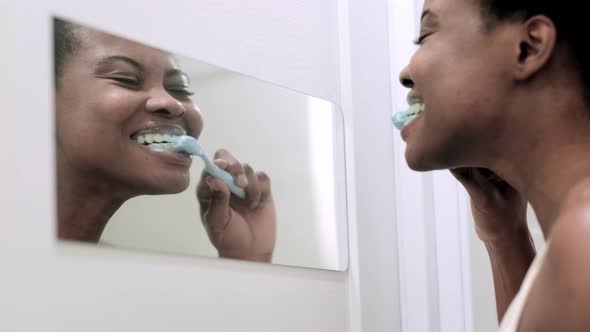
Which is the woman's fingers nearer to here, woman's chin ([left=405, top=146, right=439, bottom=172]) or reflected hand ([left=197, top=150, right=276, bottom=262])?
reflected hand ([left=197, top=150, right=276, bottom=262])

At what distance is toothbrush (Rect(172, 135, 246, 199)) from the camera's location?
0.98 metres

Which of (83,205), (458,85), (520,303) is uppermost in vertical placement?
(458,85)

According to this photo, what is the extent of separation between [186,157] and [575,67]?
482mm

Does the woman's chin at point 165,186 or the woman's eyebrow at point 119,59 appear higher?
the woman's eyebrow at point 119,59

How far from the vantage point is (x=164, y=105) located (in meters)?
0.96

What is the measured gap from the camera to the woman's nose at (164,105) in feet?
3.11

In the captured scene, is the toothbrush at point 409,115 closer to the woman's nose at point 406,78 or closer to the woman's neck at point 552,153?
the woman's nose at point 406,78

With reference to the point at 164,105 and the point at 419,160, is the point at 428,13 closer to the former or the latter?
the point at 419,160

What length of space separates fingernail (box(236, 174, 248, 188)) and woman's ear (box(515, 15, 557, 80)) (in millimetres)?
438

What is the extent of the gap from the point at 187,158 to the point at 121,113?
118 millimetres

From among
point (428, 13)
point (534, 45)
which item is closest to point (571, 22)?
point (534, 45)

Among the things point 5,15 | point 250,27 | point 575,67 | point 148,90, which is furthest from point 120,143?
point 575,67

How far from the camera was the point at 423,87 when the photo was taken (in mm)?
856

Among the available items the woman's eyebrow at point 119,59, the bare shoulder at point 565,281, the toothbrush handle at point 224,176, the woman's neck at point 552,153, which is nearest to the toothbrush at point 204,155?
the toothbrush handle at point 224,176
